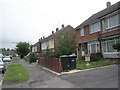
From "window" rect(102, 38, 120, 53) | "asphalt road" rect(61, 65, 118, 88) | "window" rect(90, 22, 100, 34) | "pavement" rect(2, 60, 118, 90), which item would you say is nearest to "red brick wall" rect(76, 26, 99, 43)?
"window" rect(90, 22, 100, 34)

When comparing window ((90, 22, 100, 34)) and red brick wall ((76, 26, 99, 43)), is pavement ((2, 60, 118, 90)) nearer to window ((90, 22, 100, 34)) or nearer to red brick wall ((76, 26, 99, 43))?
red brick wall ((76, 26, 99, 43))

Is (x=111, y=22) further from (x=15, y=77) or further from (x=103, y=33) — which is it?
(x=15, y=77)

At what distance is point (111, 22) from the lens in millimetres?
16453

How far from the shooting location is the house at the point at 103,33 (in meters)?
15.6

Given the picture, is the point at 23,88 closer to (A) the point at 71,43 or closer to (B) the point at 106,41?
(B) the point at 106,41

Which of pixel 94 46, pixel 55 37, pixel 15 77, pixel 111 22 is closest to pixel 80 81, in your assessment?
pixel 15 77

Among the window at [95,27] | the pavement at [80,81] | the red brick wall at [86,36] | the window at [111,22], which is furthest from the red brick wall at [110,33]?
the pavement at [80,81]

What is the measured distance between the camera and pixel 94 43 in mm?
19875

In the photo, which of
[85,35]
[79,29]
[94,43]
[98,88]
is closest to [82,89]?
[98,88]

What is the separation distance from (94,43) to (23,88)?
1459 cm

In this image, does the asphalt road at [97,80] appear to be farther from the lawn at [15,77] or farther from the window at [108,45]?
the window at [108,45]

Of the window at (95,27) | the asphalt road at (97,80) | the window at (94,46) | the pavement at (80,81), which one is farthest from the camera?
the window at (94,46)

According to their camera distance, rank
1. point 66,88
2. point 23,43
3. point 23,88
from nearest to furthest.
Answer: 1. point 66,88
2. point 23,88
3. point 23,43

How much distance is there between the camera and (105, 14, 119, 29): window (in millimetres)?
15650
